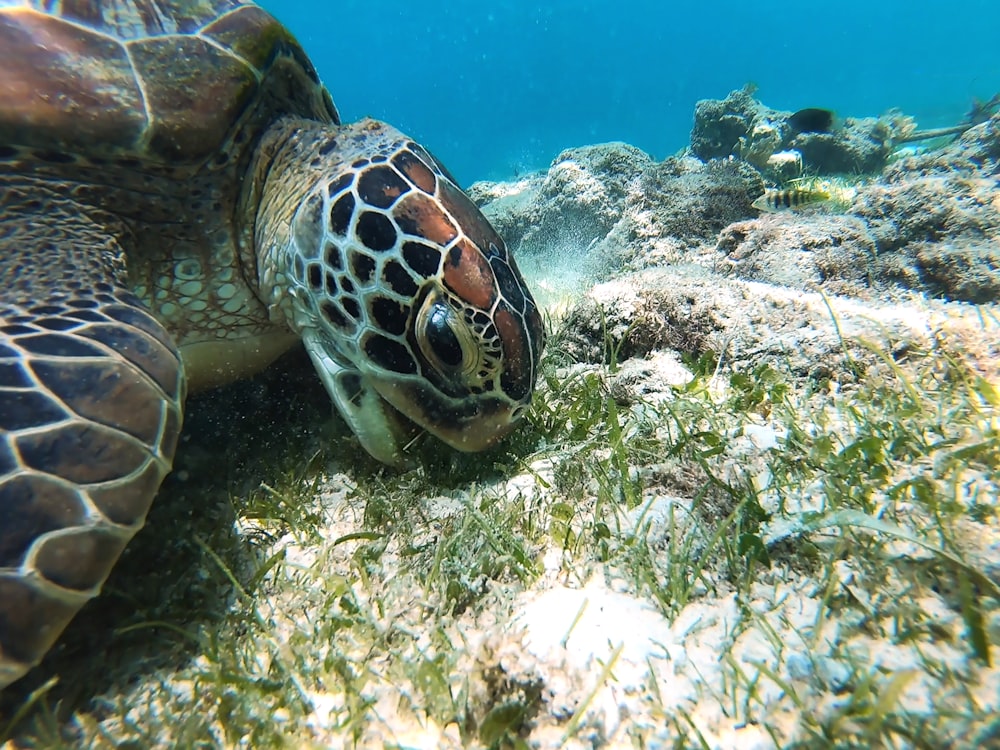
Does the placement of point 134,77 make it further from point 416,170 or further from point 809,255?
point 809,255

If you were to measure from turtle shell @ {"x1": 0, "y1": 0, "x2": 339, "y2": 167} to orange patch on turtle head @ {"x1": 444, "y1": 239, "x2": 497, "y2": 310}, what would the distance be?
3.65 feet

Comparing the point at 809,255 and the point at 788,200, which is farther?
the point at 788,200

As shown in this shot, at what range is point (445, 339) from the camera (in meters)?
1.60

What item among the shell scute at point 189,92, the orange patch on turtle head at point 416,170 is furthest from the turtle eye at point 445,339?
the shell scute at point 189,92

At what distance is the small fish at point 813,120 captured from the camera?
7.69m

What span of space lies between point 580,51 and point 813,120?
94.7 meters

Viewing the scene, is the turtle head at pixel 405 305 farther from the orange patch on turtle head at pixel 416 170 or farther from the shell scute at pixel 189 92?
the shell scute at pixel 189 92

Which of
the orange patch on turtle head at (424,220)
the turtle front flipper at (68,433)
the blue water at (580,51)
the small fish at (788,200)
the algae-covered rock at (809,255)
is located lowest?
the turtle front flipper at (68,433)

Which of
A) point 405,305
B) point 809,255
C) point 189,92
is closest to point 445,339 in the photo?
point 405,305

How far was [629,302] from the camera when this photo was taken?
94.3 inches

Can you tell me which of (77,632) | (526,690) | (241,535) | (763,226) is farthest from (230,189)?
(763,226)

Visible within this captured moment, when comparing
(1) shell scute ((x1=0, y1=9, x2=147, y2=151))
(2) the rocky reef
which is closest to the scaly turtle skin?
(1) shell scute ((x1=0, y1=9, x2=147, y2=151))

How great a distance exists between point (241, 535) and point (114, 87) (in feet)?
5.29

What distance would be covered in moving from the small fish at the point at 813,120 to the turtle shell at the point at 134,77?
8.33 metres
